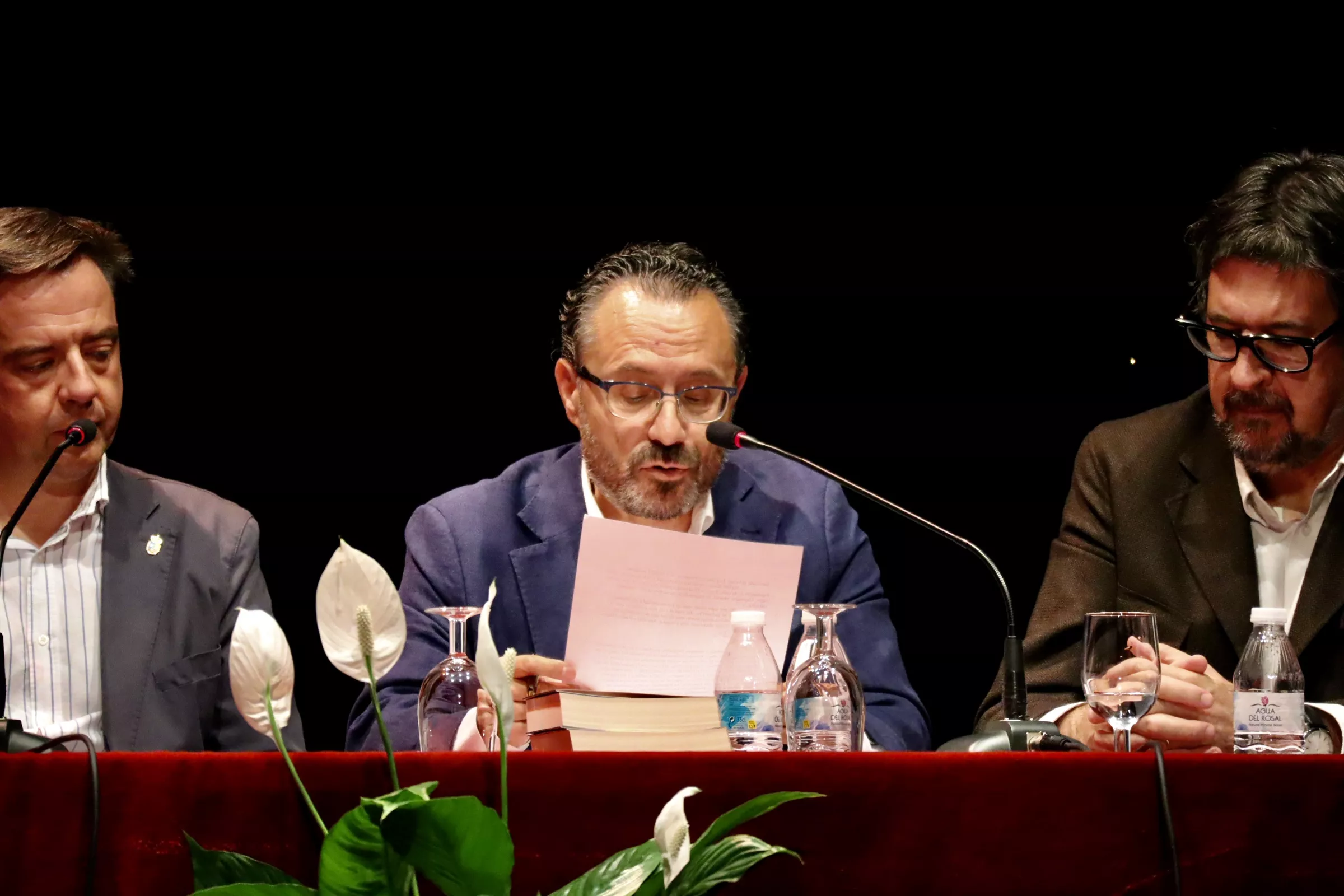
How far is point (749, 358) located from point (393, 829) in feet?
7.71

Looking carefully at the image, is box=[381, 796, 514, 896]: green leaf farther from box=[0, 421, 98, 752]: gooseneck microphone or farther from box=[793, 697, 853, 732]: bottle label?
box=[793, 697, 853, 732]: bottle label

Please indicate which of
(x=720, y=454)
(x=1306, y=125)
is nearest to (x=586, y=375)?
(x=720, y=454)

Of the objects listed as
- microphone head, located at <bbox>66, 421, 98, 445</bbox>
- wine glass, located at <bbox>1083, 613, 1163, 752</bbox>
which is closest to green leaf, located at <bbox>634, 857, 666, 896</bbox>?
wine glass, located at <bbox>1083, 613, 1163, 752</bbox>

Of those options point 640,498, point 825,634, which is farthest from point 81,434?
point 825,634

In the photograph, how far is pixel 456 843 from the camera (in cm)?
95

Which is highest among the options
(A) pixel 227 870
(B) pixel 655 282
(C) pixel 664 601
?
(B) pixel 655 282

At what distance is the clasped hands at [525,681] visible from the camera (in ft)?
5.40

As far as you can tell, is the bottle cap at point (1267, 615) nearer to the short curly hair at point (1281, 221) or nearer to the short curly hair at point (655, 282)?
the short curly hair at point (1281, 221)

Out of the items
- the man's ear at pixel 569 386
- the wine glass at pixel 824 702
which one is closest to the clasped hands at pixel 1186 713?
the wine glass at pixel 824 702

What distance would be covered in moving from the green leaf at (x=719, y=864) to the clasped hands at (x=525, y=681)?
0.64m

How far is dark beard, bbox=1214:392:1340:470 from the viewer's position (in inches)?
88.0

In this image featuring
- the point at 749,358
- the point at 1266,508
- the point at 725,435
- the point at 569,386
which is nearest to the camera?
the point at 725,435

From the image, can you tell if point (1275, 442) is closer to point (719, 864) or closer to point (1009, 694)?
point (1009, 694)

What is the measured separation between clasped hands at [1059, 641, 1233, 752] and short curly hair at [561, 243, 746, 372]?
942 millimetres
